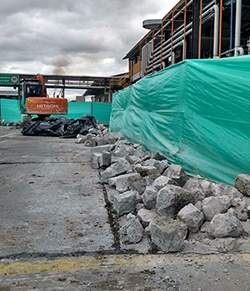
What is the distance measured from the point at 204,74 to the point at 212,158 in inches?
48.7

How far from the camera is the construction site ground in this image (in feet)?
7.08

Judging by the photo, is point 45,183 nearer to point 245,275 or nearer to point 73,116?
point 245,275

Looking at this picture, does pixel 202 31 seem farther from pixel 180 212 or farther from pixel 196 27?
pixel 180 212

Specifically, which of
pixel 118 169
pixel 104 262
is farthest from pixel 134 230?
pixel 118 169

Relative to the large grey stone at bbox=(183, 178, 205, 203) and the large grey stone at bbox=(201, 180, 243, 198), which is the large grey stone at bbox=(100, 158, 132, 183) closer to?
the large grey stone at bbox=(183, 178, 205, 203)

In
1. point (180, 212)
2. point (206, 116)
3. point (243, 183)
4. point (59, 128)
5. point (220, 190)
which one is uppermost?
point (206, 116)

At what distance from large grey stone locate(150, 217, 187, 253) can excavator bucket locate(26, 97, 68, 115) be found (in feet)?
48.9

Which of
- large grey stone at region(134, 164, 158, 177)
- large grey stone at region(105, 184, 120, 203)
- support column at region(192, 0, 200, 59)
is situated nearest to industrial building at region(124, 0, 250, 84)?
support column at region(192, 0, 200, 59)

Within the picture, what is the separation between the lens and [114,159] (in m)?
5.87

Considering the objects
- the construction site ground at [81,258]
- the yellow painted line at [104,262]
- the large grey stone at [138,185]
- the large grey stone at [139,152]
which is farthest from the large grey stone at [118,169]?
the yellow painted line at [104,262]

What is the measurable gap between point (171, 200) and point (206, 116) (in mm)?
1698

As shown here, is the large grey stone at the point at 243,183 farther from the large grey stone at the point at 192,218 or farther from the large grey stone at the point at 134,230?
the large grey stone at the point at 134,230

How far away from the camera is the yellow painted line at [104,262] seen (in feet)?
7.63

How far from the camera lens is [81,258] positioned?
2.50m
